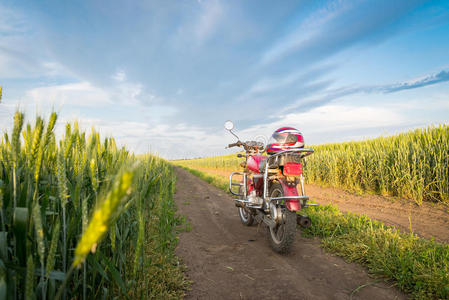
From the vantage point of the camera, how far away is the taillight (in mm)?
3434

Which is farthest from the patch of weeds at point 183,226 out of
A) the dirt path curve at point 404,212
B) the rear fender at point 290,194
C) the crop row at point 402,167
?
the crop row at point 402,167

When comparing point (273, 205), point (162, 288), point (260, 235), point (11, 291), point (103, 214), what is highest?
point (103, 214)

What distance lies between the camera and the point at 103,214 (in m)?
0.48

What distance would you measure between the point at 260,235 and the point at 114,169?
3.10m

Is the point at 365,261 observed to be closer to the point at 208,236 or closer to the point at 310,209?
the point at 310,209

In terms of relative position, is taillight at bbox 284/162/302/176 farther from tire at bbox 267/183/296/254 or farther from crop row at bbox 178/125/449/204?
crop row at bbox 178/125/449/204

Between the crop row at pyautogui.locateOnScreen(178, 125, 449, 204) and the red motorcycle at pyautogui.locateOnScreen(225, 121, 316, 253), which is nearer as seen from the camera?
the red motorcycle at pyautogui.locateOnScreen(225, 121, 316, 253)

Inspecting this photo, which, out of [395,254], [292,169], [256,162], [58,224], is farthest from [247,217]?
[58,224]

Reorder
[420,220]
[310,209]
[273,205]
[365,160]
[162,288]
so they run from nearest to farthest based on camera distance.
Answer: [162,288]
[273,205]
[420,220]
[310,209]
[365,160]

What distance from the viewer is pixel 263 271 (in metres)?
2.86

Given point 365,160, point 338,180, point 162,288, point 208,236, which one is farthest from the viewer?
point 338,180

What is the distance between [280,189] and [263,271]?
4.00 feet

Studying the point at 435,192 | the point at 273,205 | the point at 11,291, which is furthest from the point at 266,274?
the point at 435,192

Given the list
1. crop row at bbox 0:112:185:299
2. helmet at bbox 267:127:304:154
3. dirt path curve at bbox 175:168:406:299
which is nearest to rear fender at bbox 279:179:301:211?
A: helmet at bbox 267:127:304:154
